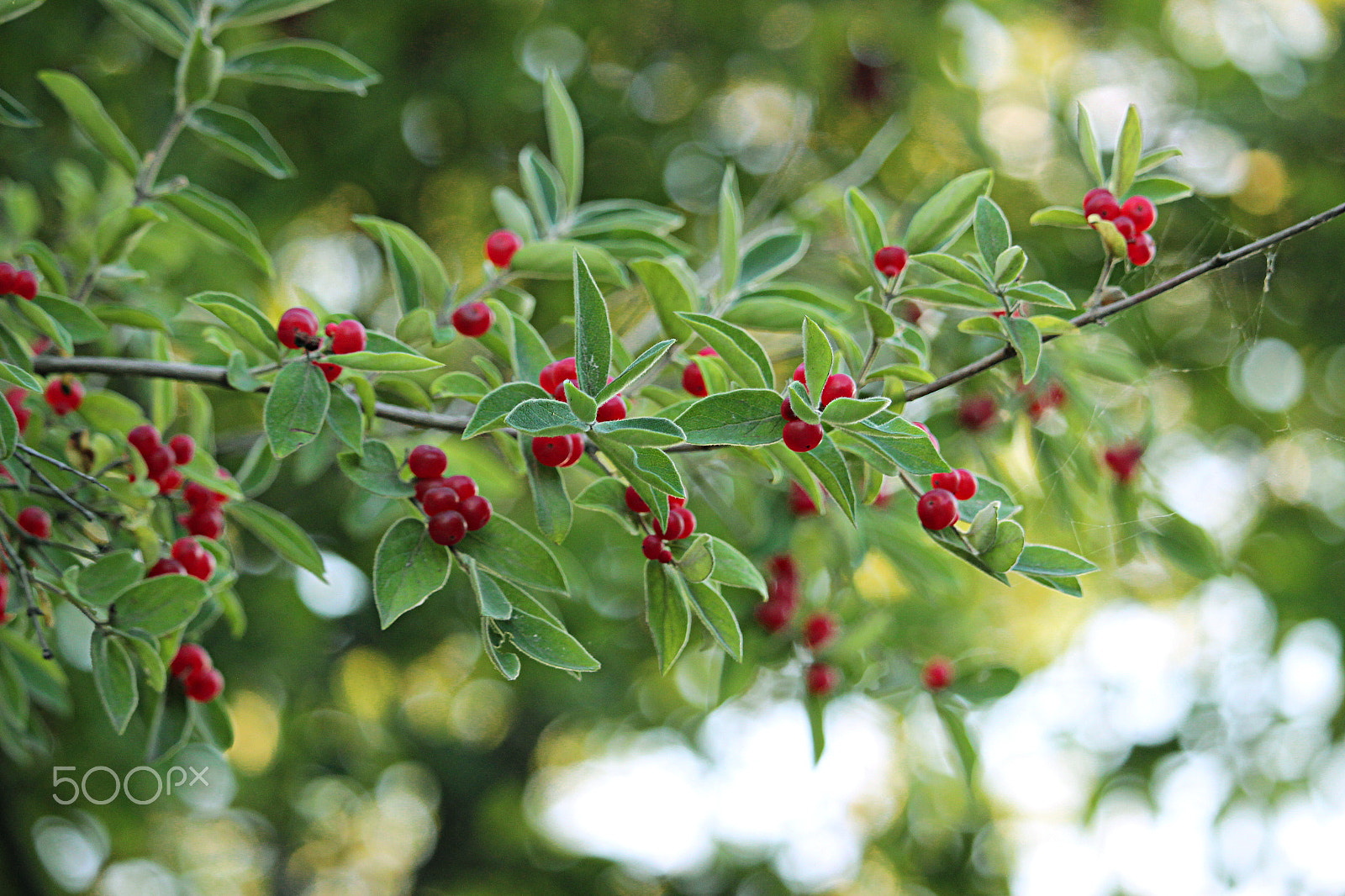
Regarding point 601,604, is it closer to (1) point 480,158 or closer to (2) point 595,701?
(2) point 595,701

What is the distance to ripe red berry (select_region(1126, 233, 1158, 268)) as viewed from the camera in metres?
1.37

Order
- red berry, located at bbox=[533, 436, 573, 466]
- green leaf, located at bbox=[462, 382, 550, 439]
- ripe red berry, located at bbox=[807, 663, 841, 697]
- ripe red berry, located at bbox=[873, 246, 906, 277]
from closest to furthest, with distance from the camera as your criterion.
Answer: green leaf, located at bbox=[462, 382, 550, 439] < red berry, located at bbox=[533, 436, 573, 466] < ripe red berry, located at bbox=[873, 246, 906, 277] < ripe red berry, located at bbox=[807, 663, 841, 697]

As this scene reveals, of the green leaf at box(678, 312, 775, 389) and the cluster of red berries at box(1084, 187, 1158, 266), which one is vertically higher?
the cluster of red berries at box(1084, 187, 1158, 266)

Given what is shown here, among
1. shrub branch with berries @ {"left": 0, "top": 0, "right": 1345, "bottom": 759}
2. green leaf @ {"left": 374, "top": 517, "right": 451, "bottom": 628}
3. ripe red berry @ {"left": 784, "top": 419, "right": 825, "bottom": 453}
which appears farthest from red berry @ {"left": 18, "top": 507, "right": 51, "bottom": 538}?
ripe red berry @ {"left": 784, "top": 419, "right": 825, "bottom": 453}

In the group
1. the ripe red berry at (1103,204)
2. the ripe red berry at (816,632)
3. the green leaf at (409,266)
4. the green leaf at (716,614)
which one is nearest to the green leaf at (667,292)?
the green leaf at (716,614)

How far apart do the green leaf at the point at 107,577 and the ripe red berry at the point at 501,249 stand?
757 millimetres

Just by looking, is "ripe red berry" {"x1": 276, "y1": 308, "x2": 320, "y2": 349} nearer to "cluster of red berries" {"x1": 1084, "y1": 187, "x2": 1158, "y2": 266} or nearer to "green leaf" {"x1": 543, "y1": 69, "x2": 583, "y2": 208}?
"green leaf" {"x1": 543, "y1": 69, "x2": 583, "y2": 208}

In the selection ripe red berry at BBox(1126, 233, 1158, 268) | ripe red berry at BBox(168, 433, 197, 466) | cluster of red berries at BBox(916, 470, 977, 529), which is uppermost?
ripe red berry at BBox(1126, 233, 1158, 268)

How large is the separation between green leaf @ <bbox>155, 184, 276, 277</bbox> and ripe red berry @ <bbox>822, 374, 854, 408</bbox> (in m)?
1.01

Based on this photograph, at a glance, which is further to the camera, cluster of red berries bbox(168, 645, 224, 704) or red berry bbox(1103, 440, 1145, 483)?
red berry bbox(1103, 440, 1145, 483)

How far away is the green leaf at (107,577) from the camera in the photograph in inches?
54.7

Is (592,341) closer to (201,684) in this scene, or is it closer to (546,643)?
(546,643)

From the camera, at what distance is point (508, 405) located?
3.47 feet

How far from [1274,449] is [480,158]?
3327 millimetres
